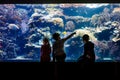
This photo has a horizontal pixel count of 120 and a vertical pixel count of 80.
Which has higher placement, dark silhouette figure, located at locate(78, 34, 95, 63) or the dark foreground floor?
dark silhouette figure, located at locate(78, 34, 95, 63)

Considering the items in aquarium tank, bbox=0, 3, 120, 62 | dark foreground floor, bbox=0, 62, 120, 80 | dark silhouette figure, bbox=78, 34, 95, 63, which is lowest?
dark foreground floor, bbox=0, 62, 120, 80

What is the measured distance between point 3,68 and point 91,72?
6.34 feet

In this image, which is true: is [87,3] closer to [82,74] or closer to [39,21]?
[39,21]

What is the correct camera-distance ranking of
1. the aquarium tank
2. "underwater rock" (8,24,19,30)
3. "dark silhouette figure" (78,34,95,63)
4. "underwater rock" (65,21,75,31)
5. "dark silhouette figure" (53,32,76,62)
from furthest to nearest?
1. "underwater rock" (65,21,75,31)
2. "underwater rock" (8,24,19,30)
3. the aquarium tank
4. "dark silhouette figure" (53,32,76,62)
5. "dark silhouette figure" (78,34,95,63)

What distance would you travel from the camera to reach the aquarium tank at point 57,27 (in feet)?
39.6

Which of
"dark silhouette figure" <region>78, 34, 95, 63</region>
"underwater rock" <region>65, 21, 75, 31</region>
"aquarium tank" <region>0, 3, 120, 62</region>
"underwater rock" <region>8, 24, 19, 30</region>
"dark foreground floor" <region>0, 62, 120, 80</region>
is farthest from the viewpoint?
"underwater rock" <region>65, 21, 75, 31</region>

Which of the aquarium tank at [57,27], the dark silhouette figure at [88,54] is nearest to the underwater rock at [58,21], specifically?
the aquarium tank at [57,27]

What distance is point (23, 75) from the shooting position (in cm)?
588

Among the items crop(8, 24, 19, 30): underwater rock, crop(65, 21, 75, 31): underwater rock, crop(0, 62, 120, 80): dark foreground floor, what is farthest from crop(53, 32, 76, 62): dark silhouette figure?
crop(8, 24, 19, 30): underwater rock

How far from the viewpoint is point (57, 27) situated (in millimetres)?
12578

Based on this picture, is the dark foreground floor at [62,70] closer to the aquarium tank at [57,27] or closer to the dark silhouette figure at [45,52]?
the dark silhouette figure at [45,52]

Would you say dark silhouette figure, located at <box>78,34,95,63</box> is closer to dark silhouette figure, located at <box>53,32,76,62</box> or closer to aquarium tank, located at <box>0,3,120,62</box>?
dark silhouette figure, located at <box>53,32,76,62</box>

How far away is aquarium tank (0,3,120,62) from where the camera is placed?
12.1 metres

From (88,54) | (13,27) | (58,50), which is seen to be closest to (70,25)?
(13,27)
